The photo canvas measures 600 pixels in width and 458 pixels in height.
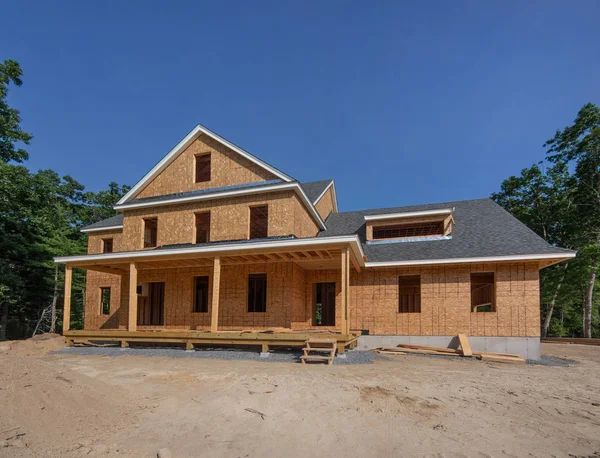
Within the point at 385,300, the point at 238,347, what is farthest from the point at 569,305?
the point at 238,347

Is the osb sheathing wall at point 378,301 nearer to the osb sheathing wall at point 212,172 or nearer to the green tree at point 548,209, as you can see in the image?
the osb sheathing wall at point 212,172

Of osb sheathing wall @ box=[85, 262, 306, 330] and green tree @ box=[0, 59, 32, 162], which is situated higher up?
green tree @ box=[0, 59, 32, 162]

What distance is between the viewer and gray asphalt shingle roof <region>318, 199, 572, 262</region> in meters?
14.2

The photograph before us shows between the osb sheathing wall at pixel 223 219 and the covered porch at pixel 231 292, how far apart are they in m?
1.28

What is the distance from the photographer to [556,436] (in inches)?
202

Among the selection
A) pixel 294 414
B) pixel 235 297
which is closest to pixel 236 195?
pixel 235 297

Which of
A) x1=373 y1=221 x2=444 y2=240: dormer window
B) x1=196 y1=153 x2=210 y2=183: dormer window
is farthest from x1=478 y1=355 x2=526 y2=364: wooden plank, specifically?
x1=196 y1=153 x2=210 y2=183: dormer window

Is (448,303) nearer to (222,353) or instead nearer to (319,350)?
(319,350)

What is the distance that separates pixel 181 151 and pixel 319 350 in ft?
38.8

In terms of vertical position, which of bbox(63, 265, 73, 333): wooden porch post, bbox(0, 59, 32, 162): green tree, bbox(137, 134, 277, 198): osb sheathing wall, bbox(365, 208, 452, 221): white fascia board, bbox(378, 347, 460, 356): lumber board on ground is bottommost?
bbox(378, 347, 460, 356): lumber board on ground

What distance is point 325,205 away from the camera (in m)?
21.4

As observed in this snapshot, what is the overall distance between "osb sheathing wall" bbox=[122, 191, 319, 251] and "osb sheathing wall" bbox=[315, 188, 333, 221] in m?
1.83

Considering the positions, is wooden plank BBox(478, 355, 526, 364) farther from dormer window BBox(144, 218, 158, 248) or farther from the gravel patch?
dormer window BBox(144, 218, 158, 248)

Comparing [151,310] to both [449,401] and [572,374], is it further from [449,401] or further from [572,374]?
[572,374]
